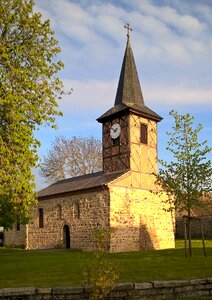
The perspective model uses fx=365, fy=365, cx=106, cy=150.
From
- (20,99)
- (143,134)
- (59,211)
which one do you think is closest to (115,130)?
(143,134)

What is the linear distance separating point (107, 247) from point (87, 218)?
10.2 ft

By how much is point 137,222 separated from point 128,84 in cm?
1117

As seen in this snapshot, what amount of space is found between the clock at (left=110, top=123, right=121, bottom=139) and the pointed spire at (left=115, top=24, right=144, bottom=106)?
1877mm

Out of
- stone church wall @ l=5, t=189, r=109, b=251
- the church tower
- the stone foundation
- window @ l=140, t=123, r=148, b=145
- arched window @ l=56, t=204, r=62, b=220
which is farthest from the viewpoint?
arched window @ l=56, t=204, r=62, b=220

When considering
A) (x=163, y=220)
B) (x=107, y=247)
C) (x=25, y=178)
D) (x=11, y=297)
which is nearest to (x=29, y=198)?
(x=25, y=178)

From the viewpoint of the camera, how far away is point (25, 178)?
46.9 ft

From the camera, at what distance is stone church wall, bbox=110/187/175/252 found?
2442 centimetres

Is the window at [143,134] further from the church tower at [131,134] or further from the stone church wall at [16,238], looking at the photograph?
the stone church wall at [16,238]

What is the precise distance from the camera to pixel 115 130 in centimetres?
2816

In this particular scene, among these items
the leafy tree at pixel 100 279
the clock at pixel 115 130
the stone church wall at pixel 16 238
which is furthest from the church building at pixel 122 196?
the leafy tree at pixel 100 279

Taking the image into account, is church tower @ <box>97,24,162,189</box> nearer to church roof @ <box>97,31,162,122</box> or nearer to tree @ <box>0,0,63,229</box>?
church roof @ <box>97,31,162,122</box>

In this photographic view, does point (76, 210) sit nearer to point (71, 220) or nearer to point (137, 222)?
point (71, 220)

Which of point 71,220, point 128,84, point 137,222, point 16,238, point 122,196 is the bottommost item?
point 16,238

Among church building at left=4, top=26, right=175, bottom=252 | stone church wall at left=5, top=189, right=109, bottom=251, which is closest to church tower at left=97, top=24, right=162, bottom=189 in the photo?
church building at left=4, top=26, right=175, bottom=252
